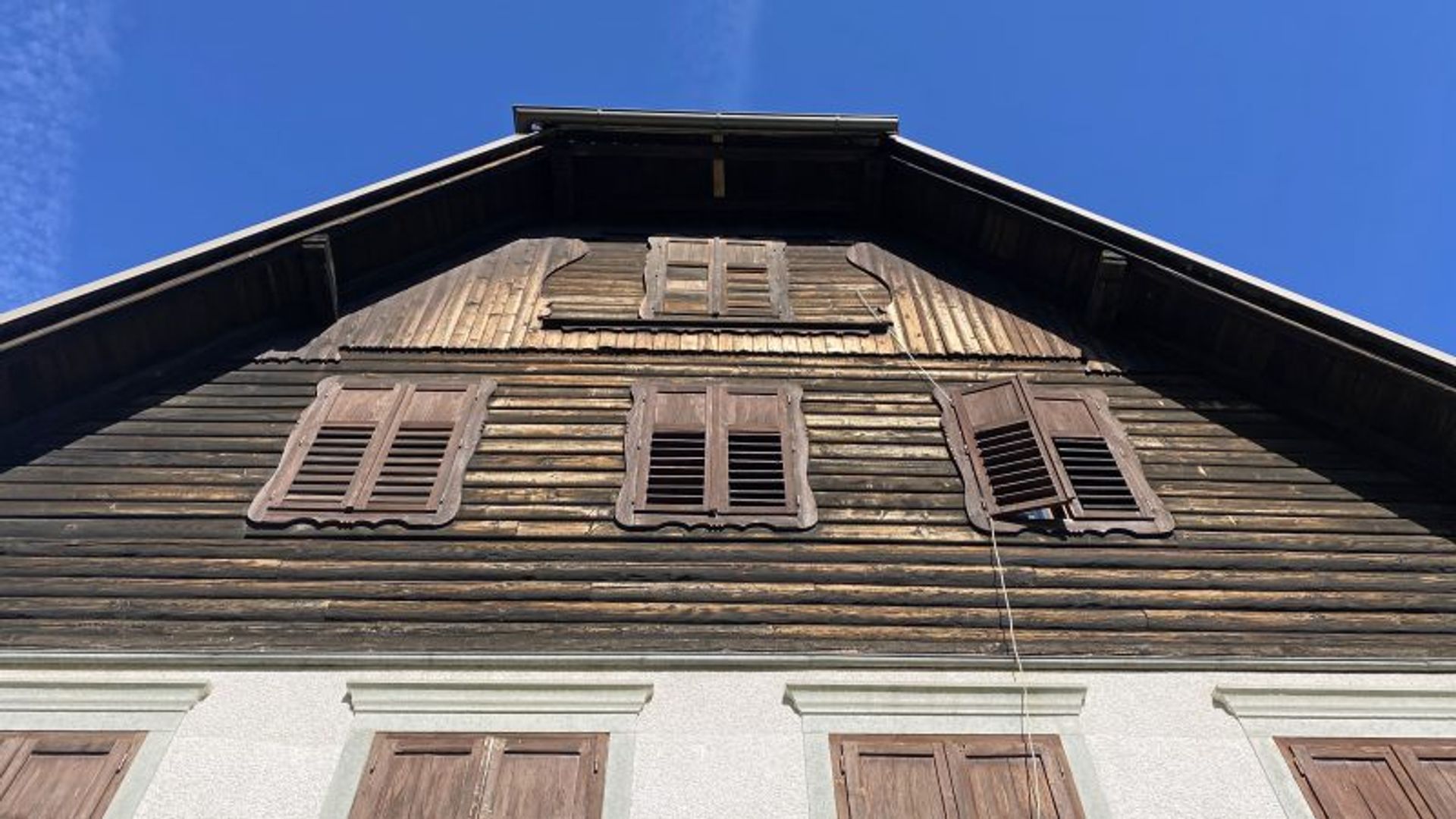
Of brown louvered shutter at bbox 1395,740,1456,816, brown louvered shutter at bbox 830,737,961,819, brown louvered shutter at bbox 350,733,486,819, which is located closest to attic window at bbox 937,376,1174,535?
brown louvered shutter at bbox 1395,740,1456,816

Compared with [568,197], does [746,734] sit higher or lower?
lower

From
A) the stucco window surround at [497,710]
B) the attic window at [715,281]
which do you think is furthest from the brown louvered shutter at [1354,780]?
the attic window at [715,281]

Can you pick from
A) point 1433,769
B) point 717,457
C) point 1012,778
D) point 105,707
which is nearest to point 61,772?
point 105,707

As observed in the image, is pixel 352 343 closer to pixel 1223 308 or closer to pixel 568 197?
pixel 568 197

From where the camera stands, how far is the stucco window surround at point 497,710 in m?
5.88

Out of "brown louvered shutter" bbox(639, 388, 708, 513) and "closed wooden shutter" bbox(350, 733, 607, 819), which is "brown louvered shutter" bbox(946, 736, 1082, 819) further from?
"brown louvered shutter" bbox(639, 388, 708, 513)

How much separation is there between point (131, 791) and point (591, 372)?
199 inches

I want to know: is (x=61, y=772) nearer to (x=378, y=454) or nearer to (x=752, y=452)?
(x=378, y=454)

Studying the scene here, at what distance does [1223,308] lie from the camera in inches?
369

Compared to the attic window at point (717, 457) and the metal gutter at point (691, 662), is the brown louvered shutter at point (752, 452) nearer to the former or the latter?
the attic window at point (717, 457)

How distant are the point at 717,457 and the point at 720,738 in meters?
2.84

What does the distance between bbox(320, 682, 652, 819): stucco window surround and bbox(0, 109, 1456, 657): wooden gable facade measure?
1.39 ft

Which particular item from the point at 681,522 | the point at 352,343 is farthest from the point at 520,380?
the point at 681,522

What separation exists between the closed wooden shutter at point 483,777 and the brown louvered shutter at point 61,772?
1.38 meters
